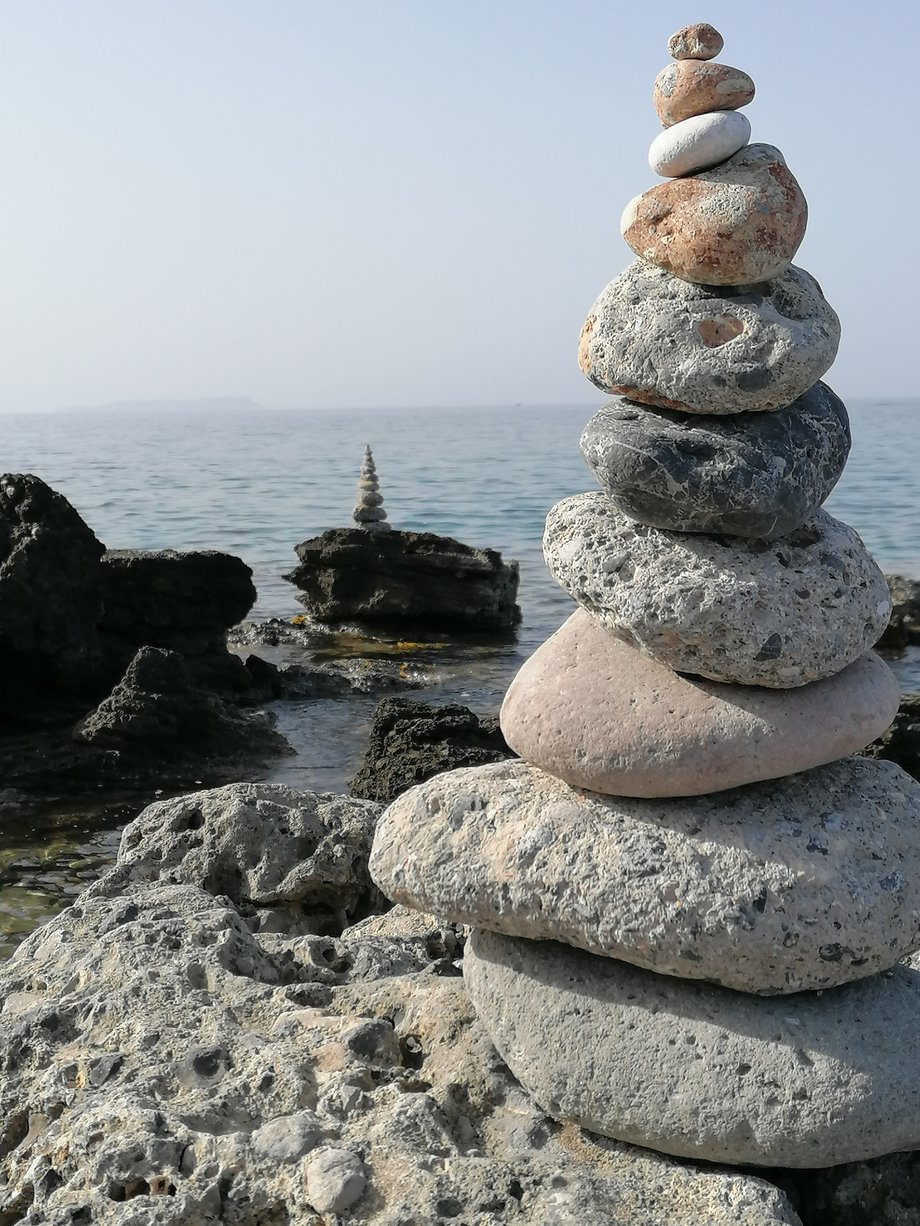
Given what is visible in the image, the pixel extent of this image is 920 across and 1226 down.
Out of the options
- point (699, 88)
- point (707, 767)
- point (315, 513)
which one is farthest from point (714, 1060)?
point (315, 513)

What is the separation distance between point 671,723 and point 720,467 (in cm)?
74

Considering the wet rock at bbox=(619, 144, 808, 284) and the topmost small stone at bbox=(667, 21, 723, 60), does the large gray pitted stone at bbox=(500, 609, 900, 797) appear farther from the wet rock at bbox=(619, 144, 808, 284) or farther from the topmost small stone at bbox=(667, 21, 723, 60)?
the topmost small stone at bbox=(667, 21, 723, 60)

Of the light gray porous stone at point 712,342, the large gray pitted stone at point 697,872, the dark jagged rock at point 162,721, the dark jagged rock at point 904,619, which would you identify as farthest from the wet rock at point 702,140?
the dark jagged rock at point 904,619

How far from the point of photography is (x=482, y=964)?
3959mm

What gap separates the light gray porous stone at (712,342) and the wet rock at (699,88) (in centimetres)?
48

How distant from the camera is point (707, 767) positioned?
11.9ft

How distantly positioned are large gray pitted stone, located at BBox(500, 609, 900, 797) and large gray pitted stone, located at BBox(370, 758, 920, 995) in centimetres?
13

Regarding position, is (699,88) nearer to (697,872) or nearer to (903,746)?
(697,872)

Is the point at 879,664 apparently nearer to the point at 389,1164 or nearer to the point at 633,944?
the point at 633,944

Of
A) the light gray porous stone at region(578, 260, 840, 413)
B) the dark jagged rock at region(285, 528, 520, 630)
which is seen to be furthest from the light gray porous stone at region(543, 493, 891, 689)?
the dark jagged rock at region(285, 528, 520, 630)

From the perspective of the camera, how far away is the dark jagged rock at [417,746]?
29.5 feet

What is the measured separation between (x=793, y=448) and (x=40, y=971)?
124 inches

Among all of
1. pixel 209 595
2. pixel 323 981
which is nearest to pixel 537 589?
pixel 209 595

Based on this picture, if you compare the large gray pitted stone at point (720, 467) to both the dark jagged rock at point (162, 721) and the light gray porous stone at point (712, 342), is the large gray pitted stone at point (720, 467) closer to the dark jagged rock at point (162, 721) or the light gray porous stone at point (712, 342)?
the light gray porous stone at point (712, 342)
